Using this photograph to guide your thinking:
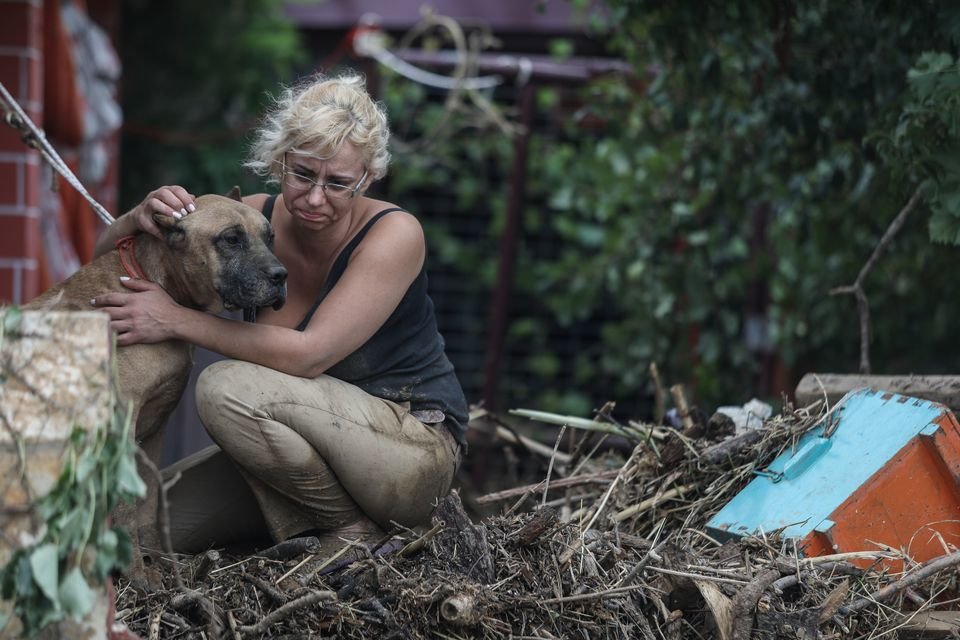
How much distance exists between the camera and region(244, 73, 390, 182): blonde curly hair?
332cm

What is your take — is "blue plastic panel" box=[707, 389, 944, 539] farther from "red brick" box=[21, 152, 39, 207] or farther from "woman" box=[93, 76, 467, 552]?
"red brick" box=[21, 152, 39, 207]

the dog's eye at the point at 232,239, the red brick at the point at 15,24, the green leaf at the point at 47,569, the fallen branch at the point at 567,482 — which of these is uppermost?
the red brick at the point at 15,24

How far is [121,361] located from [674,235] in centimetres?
361

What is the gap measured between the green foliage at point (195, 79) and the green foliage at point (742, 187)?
3.86 ft

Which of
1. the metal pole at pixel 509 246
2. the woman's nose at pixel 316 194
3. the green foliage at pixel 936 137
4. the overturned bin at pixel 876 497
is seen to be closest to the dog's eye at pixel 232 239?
the woman's nose at pixel 316 194

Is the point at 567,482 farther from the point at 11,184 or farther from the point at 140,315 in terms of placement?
the point at 11,184

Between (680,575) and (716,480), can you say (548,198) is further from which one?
(680,575)

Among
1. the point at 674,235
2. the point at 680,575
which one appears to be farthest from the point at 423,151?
the point at 680,575

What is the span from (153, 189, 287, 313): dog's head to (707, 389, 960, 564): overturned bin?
1.35 m

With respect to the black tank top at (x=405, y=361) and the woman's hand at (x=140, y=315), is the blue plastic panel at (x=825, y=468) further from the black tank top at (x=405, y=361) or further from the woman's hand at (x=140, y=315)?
the woman's hand at (x=140, y=315)

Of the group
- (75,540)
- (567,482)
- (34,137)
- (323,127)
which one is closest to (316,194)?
(323,127)

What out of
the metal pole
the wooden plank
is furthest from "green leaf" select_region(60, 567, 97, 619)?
the metal pole

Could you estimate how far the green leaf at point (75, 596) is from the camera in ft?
6.21

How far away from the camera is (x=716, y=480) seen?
348cm
